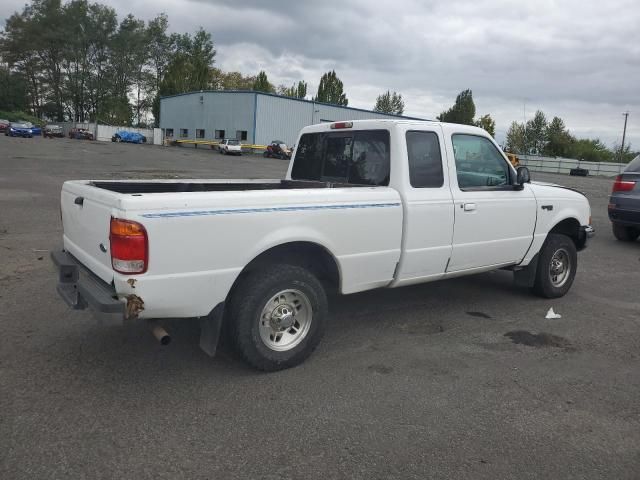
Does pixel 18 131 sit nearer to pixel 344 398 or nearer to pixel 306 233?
pixel 306 233

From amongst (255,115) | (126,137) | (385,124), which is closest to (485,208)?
(385,124)

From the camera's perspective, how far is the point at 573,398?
3799 millimetres

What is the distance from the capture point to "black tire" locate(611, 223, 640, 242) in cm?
1070

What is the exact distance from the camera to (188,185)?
503 cm

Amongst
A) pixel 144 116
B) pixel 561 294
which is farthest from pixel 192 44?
pixel 561 294

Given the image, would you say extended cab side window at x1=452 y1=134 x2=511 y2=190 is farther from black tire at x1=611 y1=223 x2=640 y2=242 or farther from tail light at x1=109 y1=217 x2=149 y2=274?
black tire at x1=611 y1=223 x2=640 y2=242

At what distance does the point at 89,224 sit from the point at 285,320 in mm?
1551

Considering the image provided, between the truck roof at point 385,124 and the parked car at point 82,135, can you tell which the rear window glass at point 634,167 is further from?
the parked car at point 82,135

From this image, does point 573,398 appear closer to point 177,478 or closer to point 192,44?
point 177,478

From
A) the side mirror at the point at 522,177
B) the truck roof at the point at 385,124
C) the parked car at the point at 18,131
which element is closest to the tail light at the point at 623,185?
the side mirror at the point at 522,177

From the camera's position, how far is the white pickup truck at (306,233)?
3369 millimetres

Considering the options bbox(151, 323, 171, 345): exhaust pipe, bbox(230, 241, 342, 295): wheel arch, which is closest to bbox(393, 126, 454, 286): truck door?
bbox(230, 241, 342, 295): wheel arch

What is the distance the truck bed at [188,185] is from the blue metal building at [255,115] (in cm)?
4515

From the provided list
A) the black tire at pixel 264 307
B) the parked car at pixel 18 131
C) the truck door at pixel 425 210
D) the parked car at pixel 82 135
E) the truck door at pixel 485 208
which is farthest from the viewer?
the parked car at pixel 82 135
